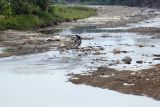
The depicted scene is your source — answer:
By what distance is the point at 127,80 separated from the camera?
34.8 m

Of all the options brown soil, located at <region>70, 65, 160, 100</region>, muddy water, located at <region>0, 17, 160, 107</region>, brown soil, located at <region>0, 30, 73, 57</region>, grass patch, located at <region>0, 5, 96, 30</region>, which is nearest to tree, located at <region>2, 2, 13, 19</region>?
grass patch, located at <region>0, 5, 96, 30</region>

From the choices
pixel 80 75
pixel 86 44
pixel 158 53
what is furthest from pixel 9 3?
pixel 80 75

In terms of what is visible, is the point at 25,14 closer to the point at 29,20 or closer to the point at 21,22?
the point at 29,20

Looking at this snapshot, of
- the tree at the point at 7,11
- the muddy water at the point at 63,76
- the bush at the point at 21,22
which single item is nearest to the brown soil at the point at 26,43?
the muddy water at the point at 63,76

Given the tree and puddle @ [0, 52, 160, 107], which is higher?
puddle @ [0, 52, 160, 107]

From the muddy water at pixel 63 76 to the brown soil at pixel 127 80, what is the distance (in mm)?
904

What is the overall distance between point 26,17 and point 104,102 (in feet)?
210

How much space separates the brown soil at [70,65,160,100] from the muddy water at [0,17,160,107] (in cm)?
90

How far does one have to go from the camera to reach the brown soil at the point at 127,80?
31.8 meters

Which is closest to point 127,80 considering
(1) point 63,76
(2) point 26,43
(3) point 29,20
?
(1) point 63,76

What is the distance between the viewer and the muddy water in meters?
29.9

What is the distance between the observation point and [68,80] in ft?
121

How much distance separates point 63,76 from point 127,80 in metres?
6.25

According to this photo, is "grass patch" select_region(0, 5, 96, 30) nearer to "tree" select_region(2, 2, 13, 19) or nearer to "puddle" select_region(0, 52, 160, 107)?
"tree" select_region(2, 2, 13, 19)
